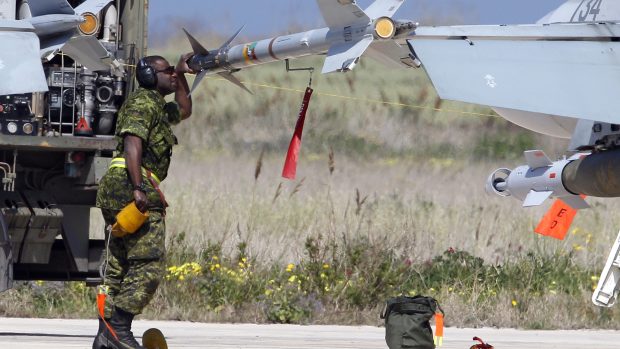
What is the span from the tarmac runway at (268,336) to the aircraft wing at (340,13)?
→ 264cm

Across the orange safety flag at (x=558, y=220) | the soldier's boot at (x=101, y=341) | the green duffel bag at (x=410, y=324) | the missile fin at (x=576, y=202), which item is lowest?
the soldier's boot at (x=101, y=341)

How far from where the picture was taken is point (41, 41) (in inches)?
418

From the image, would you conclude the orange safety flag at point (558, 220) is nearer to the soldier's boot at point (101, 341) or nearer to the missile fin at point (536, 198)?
the missile fin at point (536, 198)

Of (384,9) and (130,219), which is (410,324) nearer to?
(130,219)

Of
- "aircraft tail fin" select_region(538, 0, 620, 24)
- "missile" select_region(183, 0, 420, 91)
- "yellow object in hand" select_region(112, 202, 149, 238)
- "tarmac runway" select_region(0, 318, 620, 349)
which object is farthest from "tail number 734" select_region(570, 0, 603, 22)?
"yellow object in hand" select_region(112, 202, 149, 238)

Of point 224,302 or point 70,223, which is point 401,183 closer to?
point 224,302

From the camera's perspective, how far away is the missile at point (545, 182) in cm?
1167

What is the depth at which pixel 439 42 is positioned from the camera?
8.92 m

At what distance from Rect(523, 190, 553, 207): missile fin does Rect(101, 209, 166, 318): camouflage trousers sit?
147 inches

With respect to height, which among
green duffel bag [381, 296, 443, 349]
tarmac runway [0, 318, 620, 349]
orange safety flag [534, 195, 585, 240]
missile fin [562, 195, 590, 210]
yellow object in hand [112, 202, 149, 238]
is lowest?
tarmac runway [0, 318, 620, 349]

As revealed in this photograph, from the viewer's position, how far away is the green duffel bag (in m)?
9.93

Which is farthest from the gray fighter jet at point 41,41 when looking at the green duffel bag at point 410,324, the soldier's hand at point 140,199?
the green duffel bag at point 410,324

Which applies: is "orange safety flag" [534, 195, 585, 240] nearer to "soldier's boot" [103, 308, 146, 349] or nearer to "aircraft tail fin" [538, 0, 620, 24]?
"aircraft tail fin" [538, 0, 620, 24]

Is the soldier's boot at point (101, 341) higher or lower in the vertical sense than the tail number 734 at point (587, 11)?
lower
